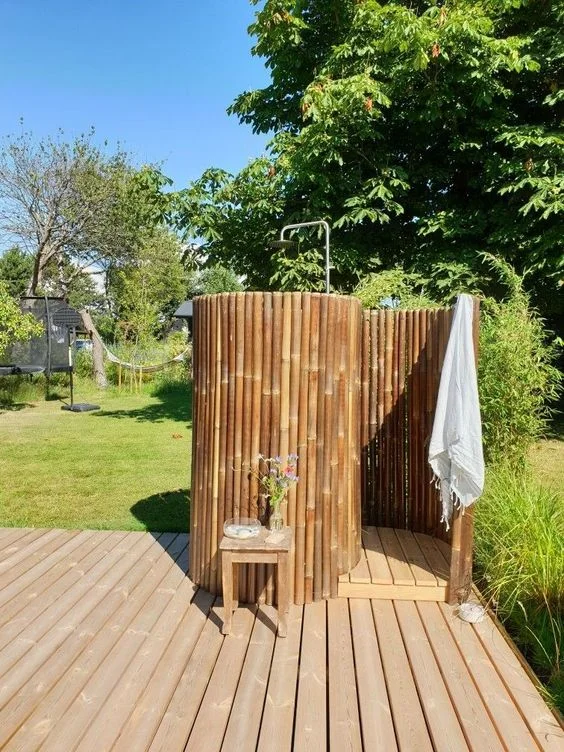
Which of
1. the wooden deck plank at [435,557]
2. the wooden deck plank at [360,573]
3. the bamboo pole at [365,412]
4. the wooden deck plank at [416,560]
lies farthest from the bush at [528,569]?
the bamboo pole at [365,412]

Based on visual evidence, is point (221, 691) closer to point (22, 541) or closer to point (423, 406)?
point (423, 406)

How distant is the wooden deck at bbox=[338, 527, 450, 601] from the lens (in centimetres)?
296

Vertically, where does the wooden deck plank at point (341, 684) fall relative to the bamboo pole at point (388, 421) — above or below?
below

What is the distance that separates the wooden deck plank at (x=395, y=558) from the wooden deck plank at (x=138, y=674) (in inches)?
43.8

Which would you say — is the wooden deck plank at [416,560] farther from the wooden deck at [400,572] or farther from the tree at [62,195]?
the tree at [62,195]

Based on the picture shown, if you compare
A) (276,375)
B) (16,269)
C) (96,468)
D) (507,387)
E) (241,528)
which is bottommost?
(96,468)

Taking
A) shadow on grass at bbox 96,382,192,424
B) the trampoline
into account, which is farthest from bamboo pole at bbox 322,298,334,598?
the trampoline

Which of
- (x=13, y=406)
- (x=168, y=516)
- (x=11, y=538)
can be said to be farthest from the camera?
(x=13, y=406)

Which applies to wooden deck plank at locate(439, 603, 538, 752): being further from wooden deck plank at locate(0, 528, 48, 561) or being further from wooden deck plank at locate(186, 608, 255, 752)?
wooden deck plank at locate(0, 528, 48, 561)

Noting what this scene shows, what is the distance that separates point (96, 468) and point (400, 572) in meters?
4.29

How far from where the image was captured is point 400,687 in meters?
2.19

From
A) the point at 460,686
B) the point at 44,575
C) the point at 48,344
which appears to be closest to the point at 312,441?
the point at 460,686

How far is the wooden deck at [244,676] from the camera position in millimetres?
1911

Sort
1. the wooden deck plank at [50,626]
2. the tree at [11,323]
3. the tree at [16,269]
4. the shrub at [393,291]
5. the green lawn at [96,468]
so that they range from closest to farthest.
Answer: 1. the wooden deck plank at [50,626]
2. the green lawn at [96,468]
3. the shrub at [393,291]
4. the tree at [11,323]
5. the tree at [16,269]
